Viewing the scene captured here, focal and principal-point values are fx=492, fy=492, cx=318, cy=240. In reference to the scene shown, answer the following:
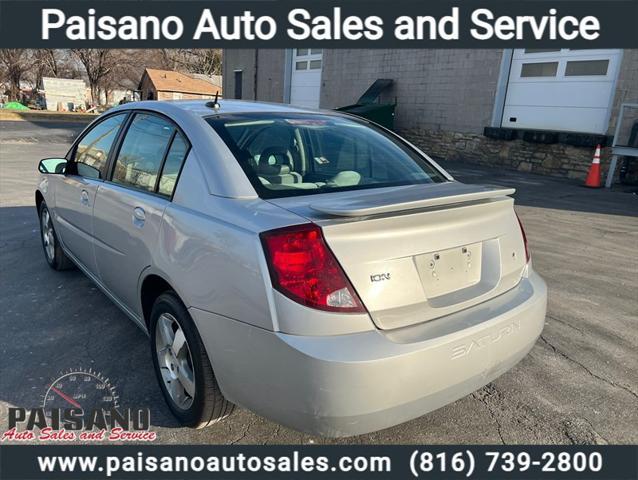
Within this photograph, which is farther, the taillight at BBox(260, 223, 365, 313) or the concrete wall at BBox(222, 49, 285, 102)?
the concrete wall at BBox(222, 49, 285, 102)

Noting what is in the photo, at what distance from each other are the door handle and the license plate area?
1.52 m

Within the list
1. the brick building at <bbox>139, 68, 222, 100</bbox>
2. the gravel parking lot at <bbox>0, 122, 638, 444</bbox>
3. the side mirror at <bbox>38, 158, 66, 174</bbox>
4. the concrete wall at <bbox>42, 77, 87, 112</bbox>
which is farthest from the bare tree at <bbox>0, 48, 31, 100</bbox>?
the side mirror at <bbox>38, 158, 66, 174</bbox>

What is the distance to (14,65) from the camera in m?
54.6

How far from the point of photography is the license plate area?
6.86ft

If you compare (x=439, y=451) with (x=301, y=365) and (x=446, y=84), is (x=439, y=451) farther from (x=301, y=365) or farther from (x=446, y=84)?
(x=446, y=84)

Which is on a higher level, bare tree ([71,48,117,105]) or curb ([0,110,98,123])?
bare tree ([71,48,117,105])

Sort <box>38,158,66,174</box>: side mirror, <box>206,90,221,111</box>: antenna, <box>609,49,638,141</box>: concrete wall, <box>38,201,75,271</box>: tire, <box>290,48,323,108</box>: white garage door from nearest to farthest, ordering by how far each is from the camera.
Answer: <box>206,90,221,111</box>: antenna
<box>38,158,66,174</box>: side mirror
<box>38,201,75,271</box>: tire
<box>609,49,638,141</box>: concrete wall
<box>290,48,323,108</box>: white garage door

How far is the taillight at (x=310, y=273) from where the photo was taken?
1.88 meters

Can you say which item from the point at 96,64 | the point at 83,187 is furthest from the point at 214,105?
the point at 96,64

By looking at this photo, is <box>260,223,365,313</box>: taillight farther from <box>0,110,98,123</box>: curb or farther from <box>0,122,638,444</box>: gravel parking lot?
<box>0,110,98,123</box>: curb

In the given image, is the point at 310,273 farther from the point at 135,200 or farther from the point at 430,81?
the point at 430,81

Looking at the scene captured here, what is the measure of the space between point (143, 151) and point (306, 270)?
1654 millimetres

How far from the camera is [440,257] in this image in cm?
214

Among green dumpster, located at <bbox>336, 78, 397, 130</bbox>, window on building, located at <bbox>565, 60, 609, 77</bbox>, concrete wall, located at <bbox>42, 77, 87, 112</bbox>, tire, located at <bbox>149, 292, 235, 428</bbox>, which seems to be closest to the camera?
tire, located at <bbox>149, 292, 235, 428</bbox>
